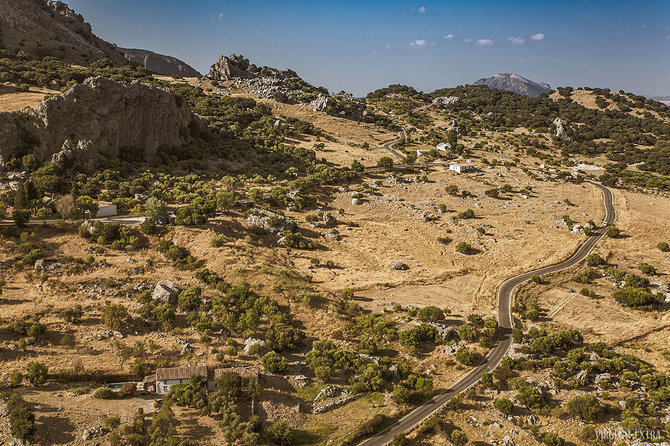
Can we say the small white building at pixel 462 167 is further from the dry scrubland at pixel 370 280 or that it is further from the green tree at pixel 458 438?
the green tree at pixel 458 438

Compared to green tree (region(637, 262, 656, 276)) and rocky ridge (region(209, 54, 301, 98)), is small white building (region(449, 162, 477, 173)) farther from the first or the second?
rocky ridge (region(209, 54, 301, 98))

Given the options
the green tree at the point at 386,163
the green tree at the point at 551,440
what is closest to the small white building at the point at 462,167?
the green tree at the point at 386,163

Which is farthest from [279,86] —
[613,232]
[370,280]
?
[613,232]

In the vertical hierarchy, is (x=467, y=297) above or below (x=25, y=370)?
above

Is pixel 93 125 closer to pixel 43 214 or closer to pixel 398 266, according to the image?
pixel 43 214

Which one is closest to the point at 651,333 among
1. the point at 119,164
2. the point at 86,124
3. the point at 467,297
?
the point at 467,297

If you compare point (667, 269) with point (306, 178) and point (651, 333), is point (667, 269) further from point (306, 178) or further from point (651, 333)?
point (306, 178)

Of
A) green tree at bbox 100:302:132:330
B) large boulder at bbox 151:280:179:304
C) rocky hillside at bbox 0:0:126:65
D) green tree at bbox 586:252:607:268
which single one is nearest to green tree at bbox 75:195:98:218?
large boulder at bbox 151:280:179:304
